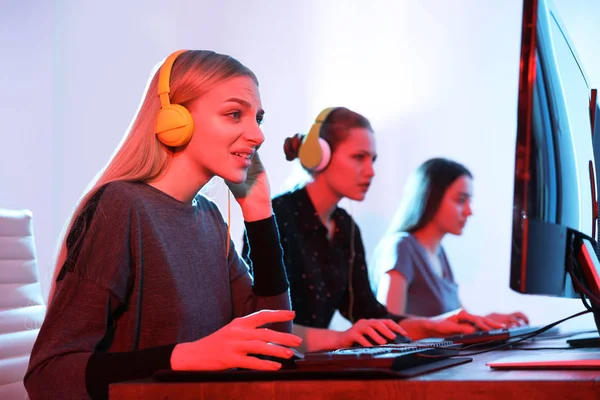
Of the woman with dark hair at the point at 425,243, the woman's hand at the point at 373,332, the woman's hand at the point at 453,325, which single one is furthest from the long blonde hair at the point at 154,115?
the woman with dark hair at the point at 425,243

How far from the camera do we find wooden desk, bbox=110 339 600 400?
59cm

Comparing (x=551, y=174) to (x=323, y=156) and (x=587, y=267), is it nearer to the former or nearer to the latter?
(x=587, y=267)

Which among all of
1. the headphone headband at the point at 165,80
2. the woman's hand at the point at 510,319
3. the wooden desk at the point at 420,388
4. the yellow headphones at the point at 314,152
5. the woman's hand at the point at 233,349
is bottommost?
the woman's hand at the point at 510,319

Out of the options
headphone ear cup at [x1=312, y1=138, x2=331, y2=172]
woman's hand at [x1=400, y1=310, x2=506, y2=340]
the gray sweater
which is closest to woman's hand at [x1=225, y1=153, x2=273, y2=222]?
the gray sweater

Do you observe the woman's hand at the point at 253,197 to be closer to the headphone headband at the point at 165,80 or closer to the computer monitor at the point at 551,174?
the headphone headband at the point at 165,80

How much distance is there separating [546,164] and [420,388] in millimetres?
278

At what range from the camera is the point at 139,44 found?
3209 mm

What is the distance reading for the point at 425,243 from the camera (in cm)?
292

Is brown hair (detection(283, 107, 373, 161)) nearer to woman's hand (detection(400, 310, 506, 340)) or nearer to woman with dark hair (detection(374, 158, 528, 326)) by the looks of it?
woman with dark hair (detection(374, 158, 528, 326))

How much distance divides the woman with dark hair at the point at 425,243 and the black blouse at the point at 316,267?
1.32 feet

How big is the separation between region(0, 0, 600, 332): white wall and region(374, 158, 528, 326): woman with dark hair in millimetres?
344

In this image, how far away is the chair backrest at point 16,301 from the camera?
1.57m

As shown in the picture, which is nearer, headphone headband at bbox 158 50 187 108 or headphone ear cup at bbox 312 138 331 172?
headphone headband at bbox 158 50 187 108

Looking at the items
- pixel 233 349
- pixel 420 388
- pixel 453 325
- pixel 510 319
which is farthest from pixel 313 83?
pixel 420 388
